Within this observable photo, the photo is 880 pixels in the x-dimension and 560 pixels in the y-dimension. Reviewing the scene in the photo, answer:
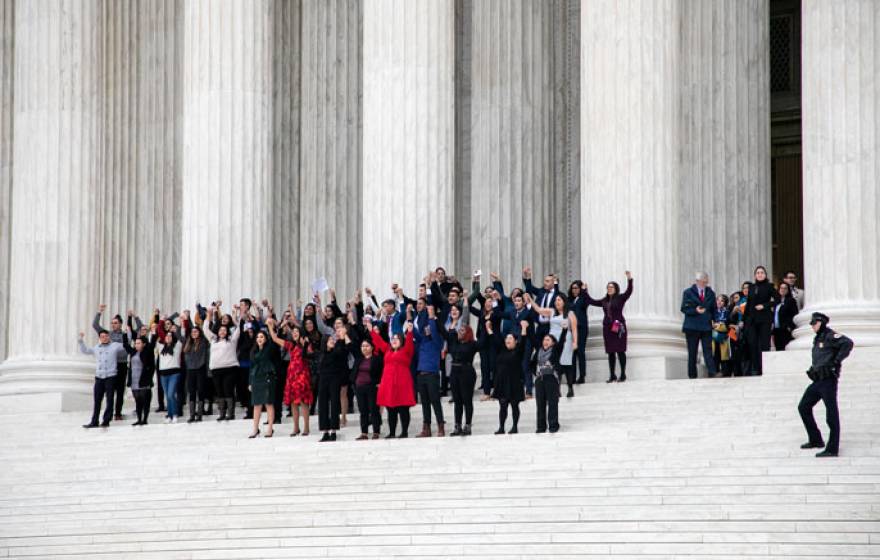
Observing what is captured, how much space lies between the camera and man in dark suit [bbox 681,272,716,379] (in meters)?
39.1

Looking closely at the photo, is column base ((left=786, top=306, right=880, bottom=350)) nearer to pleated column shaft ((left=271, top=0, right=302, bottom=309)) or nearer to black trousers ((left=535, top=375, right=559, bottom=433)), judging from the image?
black trousers ((left=535, top=375, right=559, bottom=433))

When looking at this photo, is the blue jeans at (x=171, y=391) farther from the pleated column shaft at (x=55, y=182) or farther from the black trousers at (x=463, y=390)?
the black trousers at (x=463, y=390)

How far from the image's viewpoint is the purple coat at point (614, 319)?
3912 cm

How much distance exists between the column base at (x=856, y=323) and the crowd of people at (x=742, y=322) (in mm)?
980

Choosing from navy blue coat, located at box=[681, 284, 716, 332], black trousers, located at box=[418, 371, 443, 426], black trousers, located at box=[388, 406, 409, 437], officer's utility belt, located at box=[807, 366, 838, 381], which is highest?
navy blue coat, located at box=[681, 284, 716, 332]

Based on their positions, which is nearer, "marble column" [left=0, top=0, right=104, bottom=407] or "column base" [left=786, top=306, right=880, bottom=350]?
"column base" [left=786, top=306, right=880, bottom=350]

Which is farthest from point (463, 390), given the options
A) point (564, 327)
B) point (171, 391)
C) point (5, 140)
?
point (5, 140)

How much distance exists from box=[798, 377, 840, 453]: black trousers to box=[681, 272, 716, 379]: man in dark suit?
24.7 ft

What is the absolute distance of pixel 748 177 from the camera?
46781 mm

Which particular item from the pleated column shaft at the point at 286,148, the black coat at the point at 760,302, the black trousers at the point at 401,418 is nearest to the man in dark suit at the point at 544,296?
the black trousers at the point at 401,418

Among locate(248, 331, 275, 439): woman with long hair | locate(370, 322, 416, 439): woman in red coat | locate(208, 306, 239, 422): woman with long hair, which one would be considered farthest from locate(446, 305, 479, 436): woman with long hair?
locate(208, 306, 239, 422): woman with long hair

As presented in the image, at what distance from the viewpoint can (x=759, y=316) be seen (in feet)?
127

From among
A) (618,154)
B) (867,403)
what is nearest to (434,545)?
(867,403)

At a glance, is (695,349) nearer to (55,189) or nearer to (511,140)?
(511,140)
